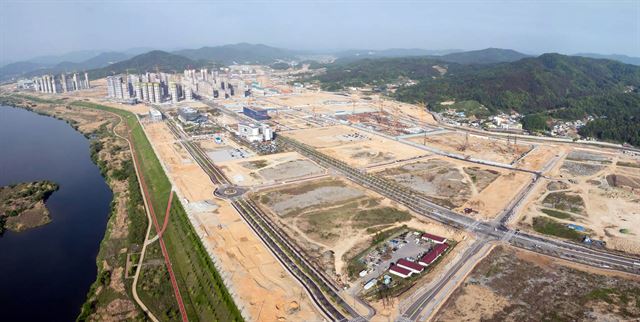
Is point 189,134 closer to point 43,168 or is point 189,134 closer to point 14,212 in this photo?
point 43,168

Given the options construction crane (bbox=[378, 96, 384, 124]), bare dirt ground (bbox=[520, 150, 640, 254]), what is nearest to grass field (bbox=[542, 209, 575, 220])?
bare dirt ground (bbox=[520, 150, 640, 254])

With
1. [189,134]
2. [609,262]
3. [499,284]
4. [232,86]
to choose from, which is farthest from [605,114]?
[232,86]

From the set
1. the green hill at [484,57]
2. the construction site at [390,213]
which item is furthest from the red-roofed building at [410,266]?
the green hill at [484,57]

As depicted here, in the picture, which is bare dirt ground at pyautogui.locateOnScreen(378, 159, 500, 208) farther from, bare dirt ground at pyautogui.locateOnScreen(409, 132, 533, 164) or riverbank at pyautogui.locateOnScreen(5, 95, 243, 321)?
riverbank at pyautogui.locateOnScreen(5, 95, 243, 321)

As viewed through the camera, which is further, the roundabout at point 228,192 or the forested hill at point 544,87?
the forested hill at point 544,87

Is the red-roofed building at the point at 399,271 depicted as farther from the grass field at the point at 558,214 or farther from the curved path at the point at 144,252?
the grass field at the point at 558,214

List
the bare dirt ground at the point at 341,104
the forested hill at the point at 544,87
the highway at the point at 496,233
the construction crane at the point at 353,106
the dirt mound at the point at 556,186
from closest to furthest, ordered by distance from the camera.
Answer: the highway at the point at 496,233
the dirt mound at the point at 556,186
the forested hill at the point at 544,87
the construction crane at the point at 353,106
the bare dirt ground at the point at 341,104
